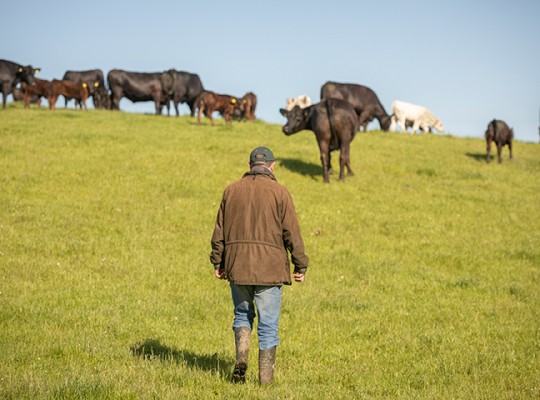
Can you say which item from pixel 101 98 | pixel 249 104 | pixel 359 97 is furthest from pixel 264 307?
pixel 101 98

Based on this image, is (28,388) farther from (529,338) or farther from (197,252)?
(197,252)

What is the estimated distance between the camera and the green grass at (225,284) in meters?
7.72

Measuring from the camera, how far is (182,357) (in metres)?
8.11

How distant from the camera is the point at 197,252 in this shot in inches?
577

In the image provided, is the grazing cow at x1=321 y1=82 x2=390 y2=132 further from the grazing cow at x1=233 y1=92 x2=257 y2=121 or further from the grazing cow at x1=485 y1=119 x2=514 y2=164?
the grazing cow at x1=485 y1=119 x2=514 y2=164

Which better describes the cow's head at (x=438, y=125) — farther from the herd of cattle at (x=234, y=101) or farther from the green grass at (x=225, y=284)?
the green grass at (x=225, y=284)

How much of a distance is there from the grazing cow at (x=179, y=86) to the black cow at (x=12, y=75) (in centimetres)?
866

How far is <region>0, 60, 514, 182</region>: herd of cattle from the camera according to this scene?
23.0m

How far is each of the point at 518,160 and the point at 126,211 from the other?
2024 centimetres

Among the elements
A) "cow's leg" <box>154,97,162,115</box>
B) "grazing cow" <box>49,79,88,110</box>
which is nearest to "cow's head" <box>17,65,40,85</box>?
"grazing cow" <box>49,79,88,110</box>

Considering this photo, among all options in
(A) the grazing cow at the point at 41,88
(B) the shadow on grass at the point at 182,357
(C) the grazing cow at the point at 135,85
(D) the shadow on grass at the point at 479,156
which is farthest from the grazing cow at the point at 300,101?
(B) the shadow on grass at the point at 182,357

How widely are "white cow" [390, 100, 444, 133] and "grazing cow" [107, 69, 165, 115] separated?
16675mm

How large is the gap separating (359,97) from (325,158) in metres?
15.3

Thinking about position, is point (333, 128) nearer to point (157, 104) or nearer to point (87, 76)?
point (157, 104)
